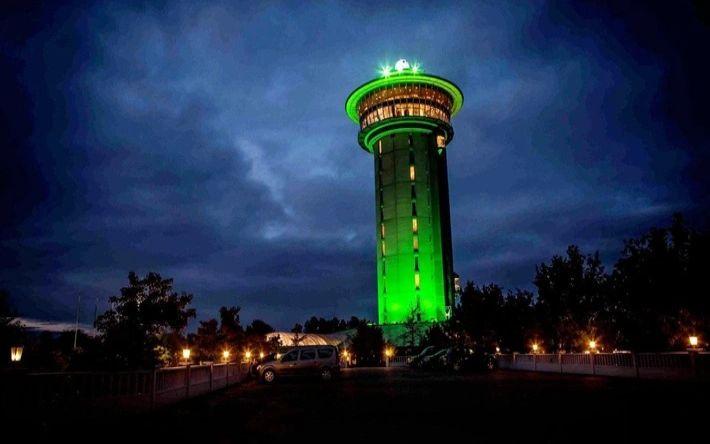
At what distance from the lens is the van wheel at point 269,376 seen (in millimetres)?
28609

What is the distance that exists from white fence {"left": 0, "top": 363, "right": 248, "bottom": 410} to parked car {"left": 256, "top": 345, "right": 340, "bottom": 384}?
9054mm

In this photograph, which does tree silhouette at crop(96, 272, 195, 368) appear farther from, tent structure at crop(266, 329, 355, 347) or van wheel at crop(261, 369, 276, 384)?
tent structure at crop(266, 329, 355, 347)

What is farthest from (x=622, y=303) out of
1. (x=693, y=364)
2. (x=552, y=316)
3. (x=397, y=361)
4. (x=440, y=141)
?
(x=440, y=141)

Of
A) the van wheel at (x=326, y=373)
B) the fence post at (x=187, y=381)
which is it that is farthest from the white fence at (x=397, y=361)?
the fence post at (x=187, y=381)

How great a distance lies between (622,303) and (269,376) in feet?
69.9

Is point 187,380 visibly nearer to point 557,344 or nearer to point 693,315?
point 693,315

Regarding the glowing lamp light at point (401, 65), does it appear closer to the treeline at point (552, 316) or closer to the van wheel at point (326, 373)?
the treeline at point (552, 316)

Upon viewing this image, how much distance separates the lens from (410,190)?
101 metres

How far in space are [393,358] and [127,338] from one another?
5580 centimetres

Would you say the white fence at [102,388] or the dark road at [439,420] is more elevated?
the white fence at [102,388]

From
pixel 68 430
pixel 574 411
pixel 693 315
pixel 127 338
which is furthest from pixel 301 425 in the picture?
pixel 693 315

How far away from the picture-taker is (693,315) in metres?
29.2

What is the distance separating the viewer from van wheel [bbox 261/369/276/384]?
93.9ft

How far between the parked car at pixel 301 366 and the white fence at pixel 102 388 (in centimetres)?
905
